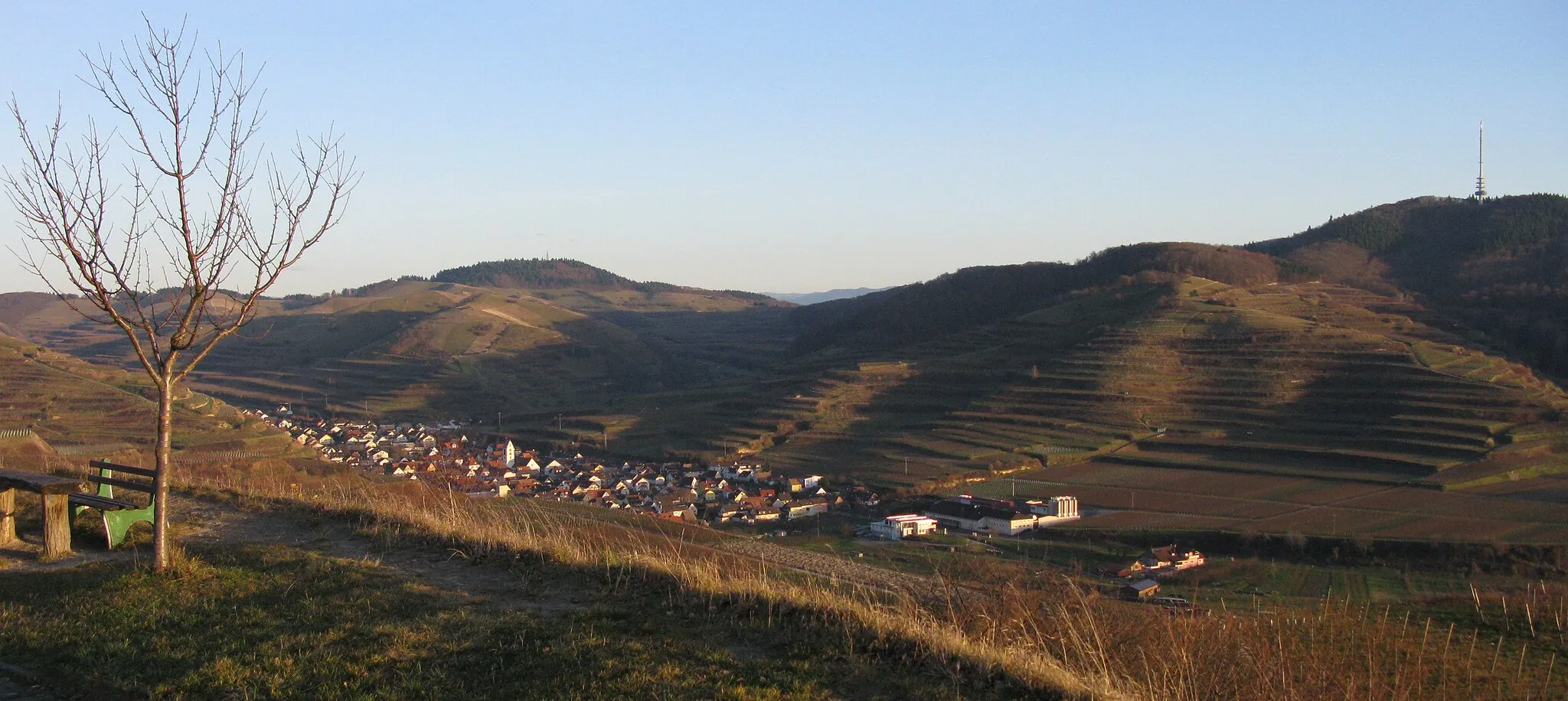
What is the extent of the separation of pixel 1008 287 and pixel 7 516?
8189cm

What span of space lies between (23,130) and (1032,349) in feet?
186

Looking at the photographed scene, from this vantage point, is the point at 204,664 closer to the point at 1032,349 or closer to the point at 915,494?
the point at 915,494

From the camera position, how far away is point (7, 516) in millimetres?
8375

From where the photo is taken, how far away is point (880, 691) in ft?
15.4

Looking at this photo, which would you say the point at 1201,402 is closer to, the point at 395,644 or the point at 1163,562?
the point at 1163,562

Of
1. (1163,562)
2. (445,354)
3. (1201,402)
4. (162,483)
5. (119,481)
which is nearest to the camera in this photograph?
(162,483)

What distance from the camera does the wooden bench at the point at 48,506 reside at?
→ 7.88m

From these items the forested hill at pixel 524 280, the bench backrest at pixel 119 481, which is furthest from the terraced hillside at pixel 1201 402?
the forested hill at pixel 524 280

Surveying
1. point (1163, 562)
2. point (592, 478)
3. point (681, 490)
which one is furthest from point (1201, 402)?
point (592, 478)

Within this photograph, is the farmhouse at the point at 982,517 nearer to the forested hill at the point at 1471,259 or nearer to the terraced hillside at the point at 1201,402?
the terraced hillside at the point at 1201,402

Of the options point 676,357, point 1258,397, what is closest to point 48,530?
point 1258,397

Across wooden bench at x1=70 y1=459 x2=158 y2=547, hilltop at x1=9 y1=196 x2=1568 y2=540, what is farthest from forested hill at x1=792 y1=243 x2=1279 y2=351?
wooden bench at x1=70 y1=459 x2=158 y2=547

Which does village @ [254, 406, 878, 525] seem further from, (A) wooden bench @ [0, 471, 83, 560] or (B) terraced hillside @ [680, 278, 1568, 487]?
(A) wooden bench @ [0, 471, 83, 560]

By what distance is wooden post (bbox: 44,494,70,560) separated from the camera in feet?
26.3
